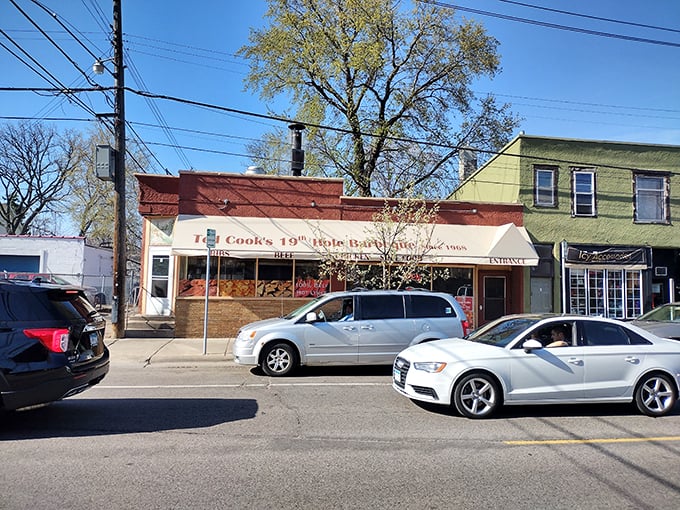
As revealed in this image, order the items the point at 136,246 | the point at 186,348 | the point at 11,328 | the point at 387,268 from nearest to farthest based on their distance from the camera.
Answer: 1. the point at 11,328
2. the point at 186,348
3. the point at 387,268
4. the point at 136,246

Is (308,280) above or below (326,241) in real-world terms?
below

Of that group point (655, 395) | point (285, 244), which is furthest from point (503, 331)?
point (285, 244)

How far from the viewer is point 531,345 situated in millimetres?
6723

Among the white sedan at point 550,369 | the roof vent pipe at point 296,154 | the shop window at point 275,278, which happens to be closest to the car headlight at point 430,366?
the white sedan at point 550,369

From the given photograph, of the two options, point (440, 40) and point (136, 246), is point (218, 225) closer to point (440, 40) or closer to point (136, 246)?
point (440, 40)

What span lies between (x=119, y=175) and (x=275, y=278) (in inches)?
219

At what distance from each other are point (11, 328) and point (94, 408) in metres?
2.11

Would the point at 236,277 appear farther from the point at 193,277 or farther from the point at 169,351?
the point at 169,351

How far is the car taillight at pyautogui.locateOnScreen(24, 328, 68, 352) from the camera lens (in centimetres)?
570

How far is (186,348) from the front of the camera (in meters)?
13.4

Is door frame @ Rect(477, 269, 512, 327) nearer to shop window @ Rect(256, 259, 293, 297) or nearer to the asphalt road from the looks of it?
shop window @ Rect(256, 259, 293, 297)

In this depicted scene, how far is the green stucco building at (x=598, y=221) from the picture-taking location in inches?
697

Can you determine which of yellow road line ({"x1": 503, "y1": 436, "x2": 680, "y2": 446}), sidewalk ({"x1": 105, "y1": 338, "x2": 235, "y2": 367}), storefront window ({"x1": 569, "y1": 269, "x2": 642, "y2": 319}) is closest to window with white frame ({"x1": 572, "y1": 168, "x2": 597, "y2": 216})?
storefront window ({"x1": 569, "y1": 269, "x2": 642, "y2": 319})

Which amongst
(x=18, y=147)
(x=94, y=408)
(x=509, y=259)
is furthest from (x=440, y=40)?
(x=18, y=147)
